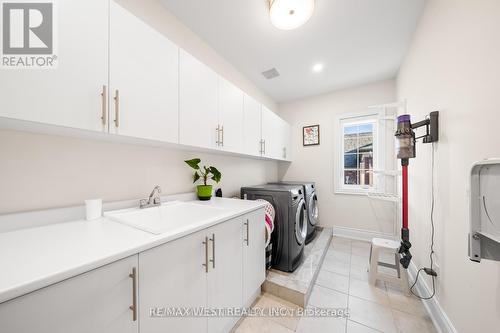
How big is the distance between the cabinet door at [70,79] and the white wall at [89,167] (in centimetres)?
37

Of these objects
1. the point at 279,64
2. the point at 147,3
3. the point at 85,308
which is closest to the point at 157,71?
the point at 147,3

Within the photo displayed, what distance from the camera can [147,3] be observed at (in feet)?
4.92

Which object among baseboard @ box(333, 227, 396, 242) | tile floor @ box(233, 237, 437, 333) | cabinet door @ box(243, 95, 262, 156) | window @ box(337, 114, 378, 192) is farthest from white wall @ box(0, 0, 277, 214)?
baseboard @ box(333, 227, 396, 242)

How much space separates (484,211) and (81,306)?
1496 millimetres

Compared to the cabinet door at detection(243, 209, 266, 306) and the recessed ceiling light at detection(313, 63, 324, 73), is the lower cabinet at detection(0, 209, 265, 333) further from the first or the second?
the recessed ceiling light at detection(313, 63, 324, 73)

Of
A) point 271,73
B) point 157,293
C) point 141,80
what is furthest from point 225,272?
point 271,73

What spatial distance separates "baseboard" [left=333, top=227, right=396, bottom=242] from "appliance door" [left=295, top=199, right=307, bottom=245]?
1.31 m

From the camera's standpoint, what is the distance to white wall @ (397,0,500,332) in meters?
0.89

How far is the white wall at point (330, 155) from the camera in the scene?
298 centimetres

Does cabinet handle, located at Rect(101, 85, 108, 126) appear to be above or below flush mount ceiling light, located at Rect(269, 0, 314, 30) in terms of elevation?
below

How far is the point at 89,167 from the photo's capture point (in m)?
1.15

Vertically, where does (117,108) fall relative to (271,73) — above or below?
below

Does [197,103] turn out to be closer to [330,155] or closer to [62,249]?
A: [62,249]

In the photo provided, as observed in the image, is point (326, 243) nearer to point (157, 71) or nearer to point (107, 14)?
point (157, 71)
